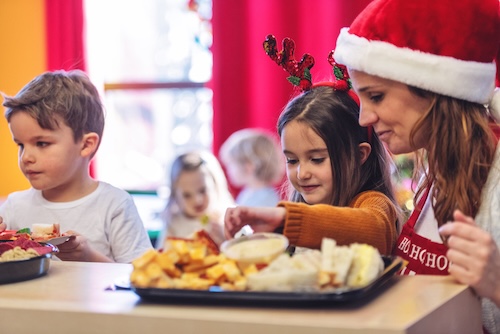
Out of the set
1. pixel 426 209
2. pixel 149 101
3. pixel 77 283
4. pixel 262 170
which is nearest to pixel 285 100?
pixel 262 170

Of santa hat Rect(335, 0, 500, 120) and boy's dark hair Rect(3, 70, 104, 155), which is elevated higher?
santa hat Rect(335, 0, 500, 120)

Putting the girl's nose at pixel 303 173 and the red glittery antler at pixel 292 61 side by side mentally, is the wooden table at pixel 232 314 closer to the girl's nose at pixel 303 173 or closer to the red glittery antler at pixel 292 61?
the girl's nose at pixel 303 173

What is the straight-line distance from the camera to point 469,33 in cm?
138

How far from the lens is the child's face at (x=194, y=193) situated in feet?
11.5

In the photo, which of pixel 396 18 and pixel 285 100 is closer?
pixel 396 18

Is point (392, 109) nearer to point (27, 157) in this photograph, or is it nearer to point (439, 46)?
point (439, 46)

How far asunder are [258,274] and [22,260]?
440 mm

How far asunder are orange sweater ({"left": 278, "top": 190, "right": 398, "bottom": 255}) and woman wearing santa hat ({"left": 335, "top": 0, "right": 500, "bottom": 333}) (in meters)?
0.10

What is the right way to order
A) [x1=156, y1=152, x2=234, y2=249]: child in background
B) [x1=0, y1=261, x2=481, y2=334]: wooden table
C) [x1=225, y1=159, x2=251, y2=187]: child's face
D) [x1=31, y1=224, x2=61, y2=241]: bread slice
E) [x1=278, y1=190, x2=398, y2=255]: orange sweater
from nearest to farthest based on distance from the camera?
1. [x1=0, y1=261, x2=481, y2=334]: wooden table
2. [x1=278, y1=190, x2=398, y2=255]: orange sweater
3. [x1=31, y1=224, x2=61, y2=241]: bread slice
4. [x1=156, y1=152, x2=234, y2=249]: child in background
5. [x1=225, y1=159, x2=251, y2=187]: child's face

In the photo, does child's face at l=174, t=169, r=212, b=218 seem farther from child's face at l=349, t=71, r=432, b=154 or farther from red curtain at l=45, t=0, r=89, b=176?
child's face at l=349, t=71, r=432, b=154

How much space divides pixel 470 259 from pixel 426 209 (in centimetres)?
46

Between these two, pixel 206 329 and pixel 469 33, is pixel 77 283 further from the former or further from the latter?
pixel 469 33

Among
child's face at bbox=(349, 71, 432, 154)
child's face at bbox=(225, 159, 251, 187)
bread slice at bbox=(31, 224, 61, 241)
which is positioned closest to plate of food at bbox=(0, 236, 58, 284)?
bread slice at bbox=(31, 224, 61, 241)

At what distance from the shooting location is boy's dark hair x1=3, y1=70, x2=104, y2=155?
1.94 meters
